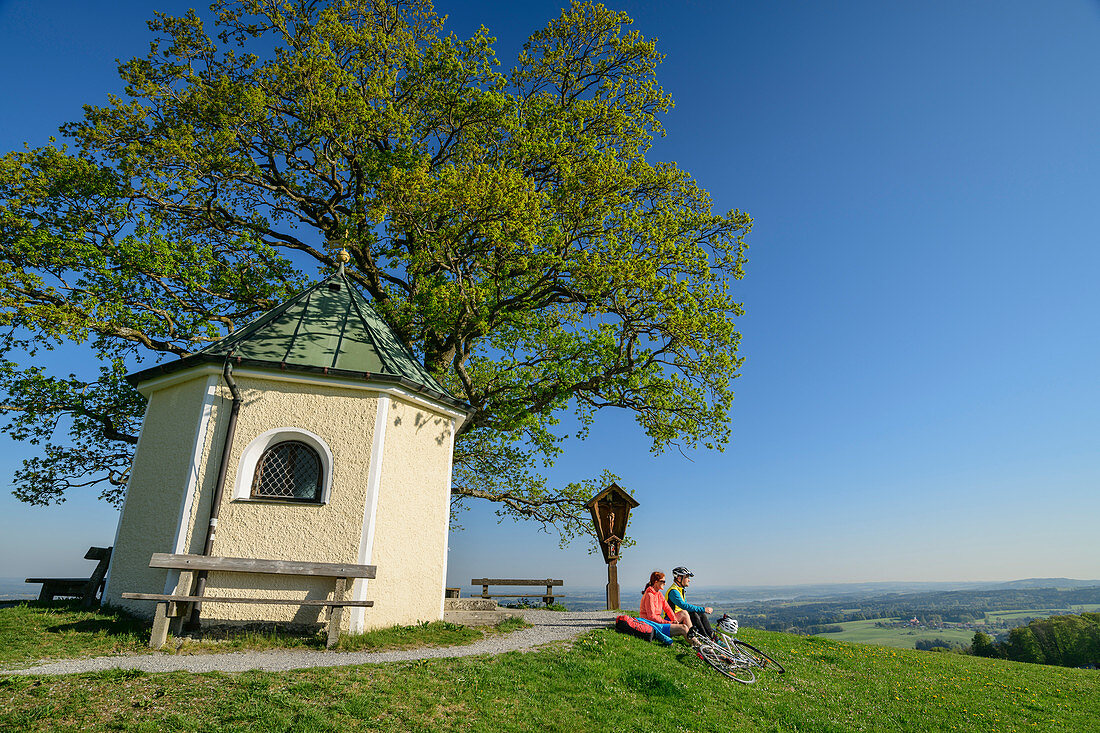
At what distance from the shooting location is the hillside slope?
18.7 feet

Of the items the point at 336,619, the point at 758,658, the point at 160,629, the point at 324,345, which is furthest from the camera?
the point at 324,345

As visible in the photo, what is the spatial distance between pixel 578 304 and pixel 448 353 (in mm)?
4488

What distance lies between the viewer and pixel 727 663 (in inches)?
378

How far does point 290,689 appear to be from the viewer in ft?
21.0

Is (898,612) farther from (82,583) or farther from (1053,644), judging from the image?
(82,583)

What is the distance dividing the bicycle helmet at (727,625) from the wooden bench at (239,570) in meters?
6.74

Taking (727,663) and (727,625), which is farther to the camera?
(727,625)

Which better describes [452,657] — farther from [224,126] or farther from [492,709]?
[224,126]

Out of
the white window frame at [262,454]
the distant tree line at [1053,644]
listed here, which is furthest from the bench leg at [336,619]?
the distant tree line at [1053,644]

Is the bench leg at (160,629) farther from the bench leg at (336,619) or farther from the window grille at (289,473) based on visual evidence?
the window grille at (289,473)

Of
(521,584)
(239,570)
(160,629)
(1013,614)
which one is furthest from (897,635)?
(160,629)

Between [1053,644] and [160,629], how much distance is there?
50826 mm

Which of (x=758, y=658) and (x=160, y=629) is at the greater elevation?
(x=160, y=629)

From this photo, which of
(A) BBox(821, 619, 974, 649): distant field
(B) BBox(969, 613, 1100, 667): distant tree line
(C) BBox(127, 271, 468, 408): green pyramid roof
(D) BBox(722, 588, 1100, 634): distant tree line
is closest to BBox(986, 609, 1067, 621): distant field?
(D) BBox(722, 588, 1100, 634): distant tree line
